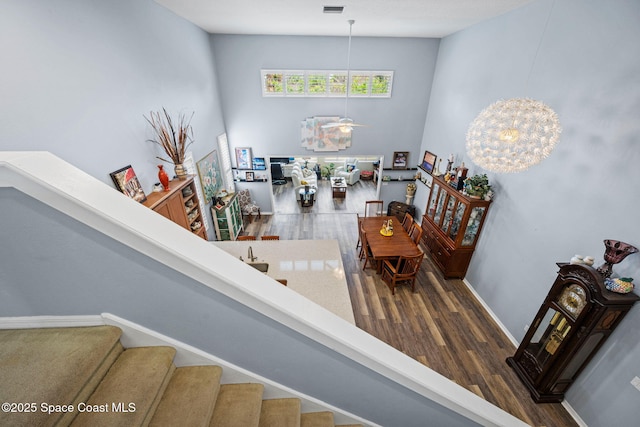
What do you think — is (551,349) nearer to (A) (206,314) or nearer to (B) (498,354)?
(B) (498,354)

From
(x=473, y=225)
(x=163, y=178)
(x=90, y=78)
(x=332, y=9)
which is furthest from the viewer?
(x=473, y=225)

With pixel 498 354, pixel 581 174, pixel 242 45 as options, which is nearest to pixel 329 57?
pixel 242 45

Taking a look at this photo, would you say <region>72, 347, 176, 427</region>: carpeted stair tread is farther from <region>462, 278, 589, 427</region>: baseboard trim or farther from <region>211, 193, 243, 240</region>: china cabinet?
<region>211, 193, 243, 240</region>: china cabinet

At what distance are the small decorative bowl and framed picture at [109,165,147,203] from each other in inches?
192

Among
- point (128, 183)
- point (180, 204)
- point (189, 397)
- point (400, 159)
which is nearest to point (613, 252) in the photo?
point (189, 397)

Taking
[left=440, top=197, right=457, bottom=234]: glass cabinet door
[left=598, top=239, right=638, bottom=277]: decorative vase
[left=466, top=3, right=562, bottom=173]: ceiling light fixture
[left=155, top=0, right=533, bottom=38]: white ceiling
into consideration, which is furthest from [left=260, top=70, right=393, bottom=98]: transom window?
[left=598, top=239, right=638, bottom=277]: decorative vase

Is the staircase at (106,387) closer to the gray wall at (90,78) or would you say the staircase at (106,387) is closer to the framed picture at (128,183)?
the gray wall at (90,78)

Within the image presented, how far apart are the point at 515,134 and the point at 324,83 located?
455 cm

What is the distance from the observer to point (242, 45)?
17.9 feet

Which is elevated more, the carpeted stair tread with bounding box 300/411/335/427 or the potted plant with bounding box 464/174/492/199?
the potted plant with bounding box 464/174/492/199

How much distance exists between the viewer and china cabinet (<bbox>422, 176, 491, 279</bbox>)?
4.15 m

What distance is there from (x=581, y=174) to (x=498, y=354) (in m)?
2.55

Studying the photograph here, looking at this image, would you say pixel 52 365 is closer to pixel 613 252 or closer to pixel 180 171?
pixel 180 171

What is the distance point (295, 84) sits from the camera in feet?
19.1
